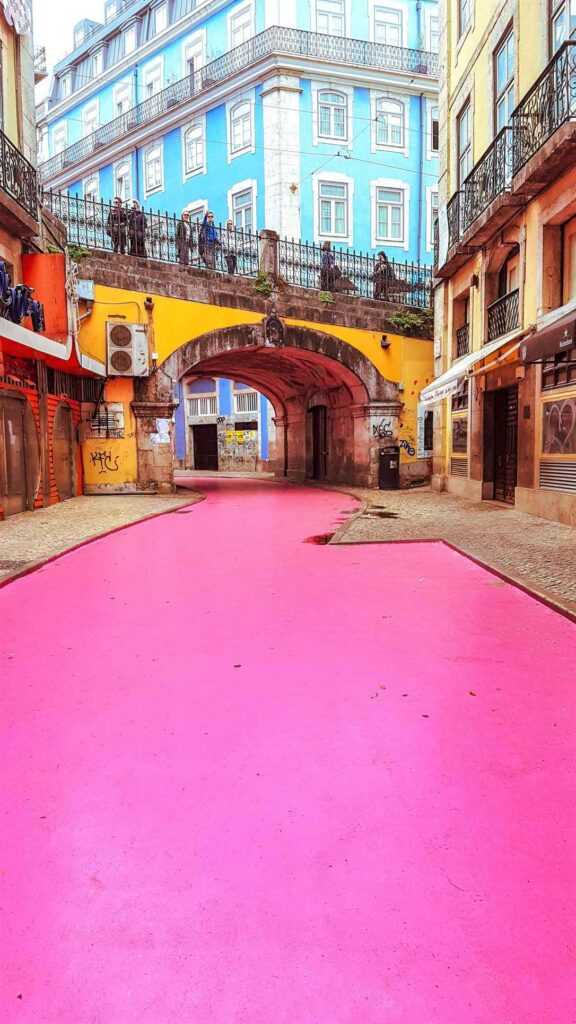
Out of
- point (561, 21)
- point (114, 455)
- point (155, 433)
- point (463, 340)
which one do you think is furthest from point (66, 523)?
point (561, 21)

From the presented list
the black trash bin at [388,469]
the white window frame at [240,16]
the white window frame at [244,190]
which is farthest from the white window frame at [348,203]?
the black trash bin at [388,469]

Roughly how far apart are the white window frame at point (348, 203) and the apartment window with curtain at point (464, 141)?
11.1 m

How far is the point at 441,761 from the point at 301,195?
27.5 metres

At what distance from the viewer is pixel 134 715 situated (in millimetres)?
3244

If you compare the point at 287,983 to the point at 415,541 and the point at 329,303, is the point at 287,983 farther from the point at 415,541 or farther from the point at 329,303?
the point at 329,303

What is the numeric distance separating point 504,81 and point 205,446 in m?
22.0

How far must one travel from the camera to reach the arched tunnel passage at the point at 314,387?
17094 mm

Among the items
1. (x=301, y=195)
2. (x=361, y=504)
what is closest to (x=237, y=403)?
(x=301, y=195)

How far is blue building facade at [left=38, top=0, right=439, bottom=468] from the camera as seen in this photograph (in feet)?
86.2

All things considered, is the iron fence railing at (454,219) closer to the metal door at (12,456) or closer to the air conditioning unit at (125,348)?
the air conditioning unit at (125,348)

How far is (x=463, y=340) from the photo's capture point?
52.9 ft

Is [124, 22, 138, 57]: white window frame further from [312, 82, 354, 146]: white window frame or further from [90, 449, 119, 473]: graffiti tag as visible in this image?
[90, 449, 119, 473]: graffiti tag

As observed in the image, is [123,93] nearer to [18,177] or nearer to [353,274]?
[353,274]

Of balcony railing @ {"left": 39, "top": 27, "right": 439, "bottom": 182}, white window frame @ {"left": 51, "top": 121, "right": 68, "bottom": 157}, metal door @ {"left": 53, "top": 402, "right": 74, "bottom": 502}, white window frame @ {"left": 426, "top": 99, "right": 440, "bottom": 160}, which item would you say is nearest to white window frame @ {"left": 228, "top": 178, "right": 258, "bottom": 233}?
balcony railing @ {"left": 39, "top": 27, "right": 439, "bottom": 182}
